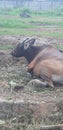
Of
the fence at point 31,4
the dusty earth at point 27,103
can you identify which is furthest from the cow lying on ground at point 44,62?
the fence at point 31,4

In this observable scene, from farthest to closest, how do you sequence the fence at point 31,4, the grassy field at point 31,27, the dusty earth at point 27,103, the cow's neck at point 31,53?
the fence at point 31,4, the grassy field at point 31,27, the cow's neck at point 31,53, the dusty earth at point 27,103

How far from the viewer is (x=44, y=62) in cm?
898

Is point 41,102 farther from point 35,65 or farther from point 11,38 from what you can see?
point 11,38

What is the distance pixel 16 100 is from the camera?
7.31 m

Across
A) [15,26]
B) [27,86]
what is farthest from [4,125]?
[15,26]

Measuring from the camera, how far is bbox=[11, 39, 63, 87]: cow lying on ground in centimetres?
866

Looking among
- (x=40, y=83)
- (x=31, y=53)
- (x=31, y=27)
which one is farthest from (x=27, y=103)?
(x=31, y=27)

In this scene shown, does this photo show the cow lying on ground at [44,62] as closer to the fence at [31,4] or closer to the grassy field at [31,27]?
the grassy field at [31,27]

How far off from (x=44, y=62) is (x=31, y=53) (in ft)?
3.81

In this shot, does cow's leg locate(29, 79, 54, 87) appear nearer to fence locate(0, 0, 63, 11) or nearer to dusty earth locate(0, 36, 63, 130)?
dusty earth locate(0, 36, 63, 130)

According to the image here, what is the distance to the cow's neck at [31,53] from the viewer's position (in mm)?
10031

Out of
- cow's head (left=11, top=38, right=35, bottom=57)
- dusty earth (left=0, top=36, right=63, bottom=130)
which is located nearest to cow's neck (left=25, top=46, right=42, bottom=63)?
cow's head (left=11, top=38, right=35, bottom=57)

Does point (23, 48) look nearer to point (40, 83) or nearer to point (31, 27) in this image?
point (40, 83)

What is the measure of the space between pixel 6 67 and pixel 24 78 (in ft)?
3.61
